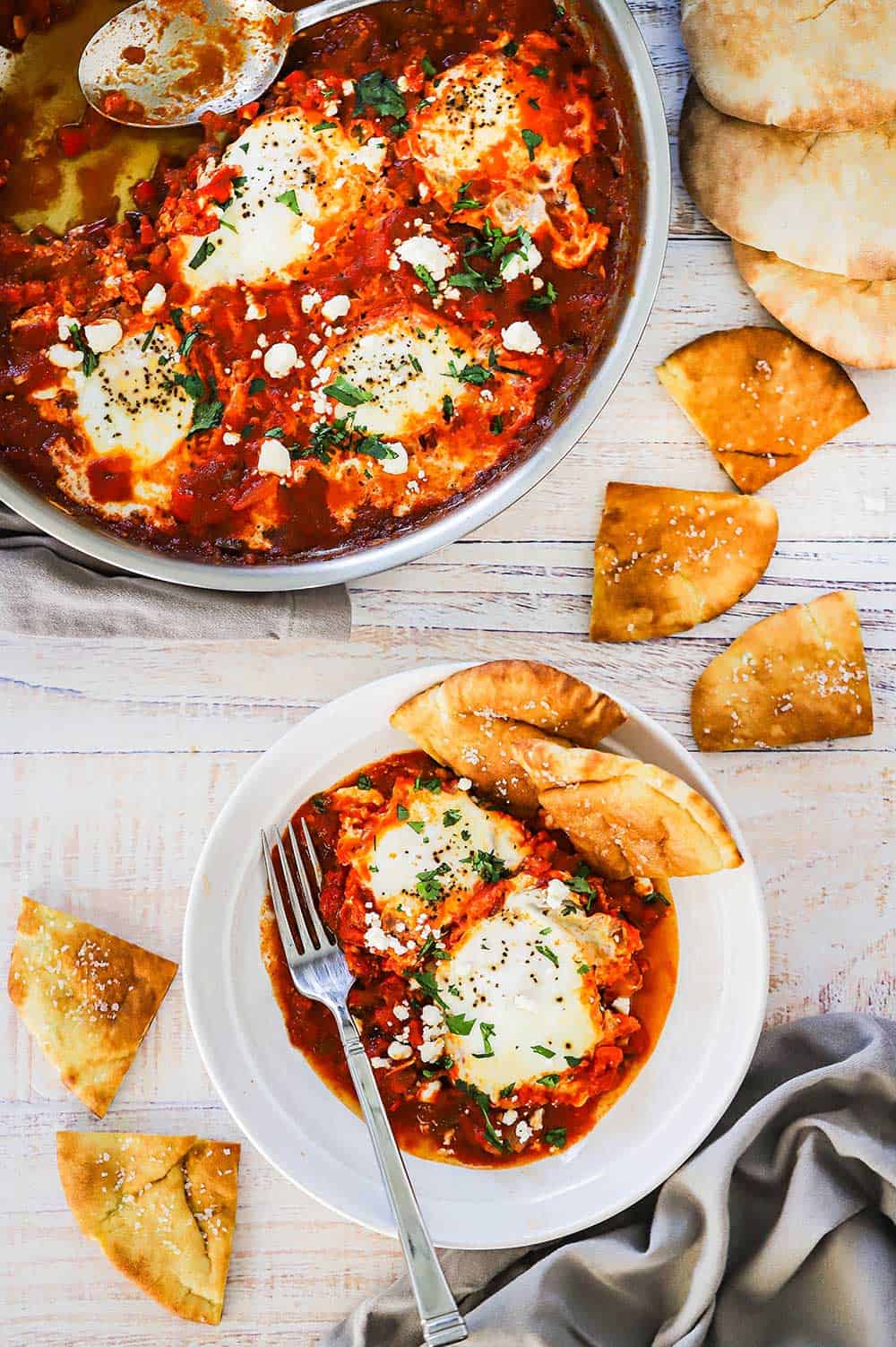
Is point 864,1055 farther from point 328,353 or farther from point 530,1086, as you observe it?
point 328,353

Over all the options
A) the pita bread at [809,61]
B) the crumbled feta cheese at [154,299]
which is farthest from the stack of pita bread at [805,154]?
the crumbled feta cheese at [154,299]

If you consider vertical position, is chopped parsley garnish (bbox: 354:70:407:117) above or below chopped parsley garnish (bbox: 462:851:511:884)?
above

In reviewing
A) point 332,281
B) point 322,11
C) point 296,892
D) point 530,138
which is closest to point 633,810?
point 296,892

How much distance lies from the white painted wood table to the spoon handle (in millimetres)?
977

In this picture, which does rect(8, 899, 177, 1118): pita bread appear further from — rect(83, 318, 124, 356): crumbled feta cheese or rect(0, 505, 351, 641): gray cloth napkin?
rect(83, 318, 124, 356): crumbled feta cheese

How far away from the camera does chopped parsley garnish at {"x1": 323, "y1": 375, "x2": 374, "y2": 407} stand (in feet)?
8.73

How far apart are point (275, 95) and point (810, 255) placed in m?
1.36

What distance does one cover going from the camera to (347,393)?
2.66m

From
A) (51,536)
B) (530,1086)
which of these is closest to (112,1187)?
(530,1086)

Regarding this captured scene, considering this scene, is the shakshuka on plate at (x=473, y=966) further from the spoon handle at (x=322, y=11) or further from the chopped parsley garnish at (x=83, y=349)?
the spoon handle at (x=322, y=11)

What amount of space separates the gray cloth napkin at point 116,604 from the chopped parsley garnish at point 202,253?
30.0 inches

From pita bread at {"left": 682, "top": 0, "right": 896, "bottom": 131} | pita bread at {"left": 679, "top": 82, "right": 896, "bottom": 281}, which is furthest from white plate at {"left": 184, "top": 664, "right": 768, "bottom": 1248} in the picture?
pita bread at {"left": 682, "top": 0, "right": 896, "bottom": 131}

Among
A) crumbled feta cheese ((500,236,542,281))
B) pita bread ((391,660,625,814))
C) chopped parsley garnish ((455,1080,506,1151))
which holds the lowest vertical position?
chopped parsley garnish ((455,1080,506,1151))

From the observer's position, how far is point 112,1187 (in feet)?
9.34
